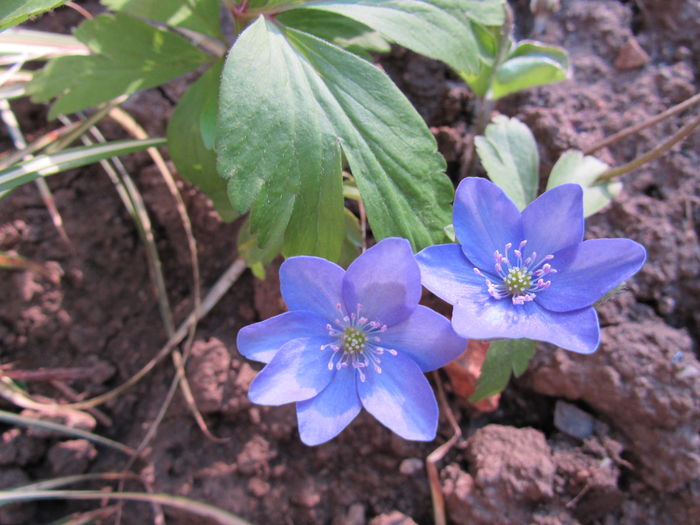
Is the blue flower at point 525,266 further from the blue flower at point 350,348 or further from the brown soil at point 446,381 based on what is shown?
the brown soil at point 446,381

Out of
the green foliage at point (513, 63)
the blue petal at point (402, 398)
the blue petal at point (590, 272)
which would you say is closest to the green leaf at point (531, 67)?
the green foliage at point (513, 63)

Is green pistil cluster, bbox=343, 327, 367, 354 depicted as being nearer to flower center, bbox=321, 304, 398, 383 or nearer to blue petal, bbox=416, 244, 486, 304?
flower center, bbox=321, 304, 398, 383

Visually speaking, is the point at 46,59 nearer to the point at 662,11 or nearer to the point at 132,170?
the point at 132,170

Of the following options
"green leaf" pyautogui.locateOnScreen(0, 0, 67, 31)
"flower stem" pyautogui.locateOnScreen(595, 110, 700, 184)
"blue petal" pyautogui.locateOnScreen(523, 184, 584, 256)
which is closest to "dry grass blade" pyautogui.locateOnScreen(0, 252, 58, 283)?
"green leaf" pyautogui.locateOnScreen(0, 0, 67, 31)

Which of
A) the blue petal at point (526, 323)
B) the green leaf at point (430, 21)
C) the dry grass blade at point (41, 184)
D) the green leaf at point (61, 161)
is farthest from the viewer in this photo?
the dry grass blade at point (41, 184)

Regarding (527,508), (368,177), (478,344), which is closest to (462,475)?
(527,508)

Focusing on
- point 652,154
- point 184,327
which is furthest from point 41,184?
point 652,154
